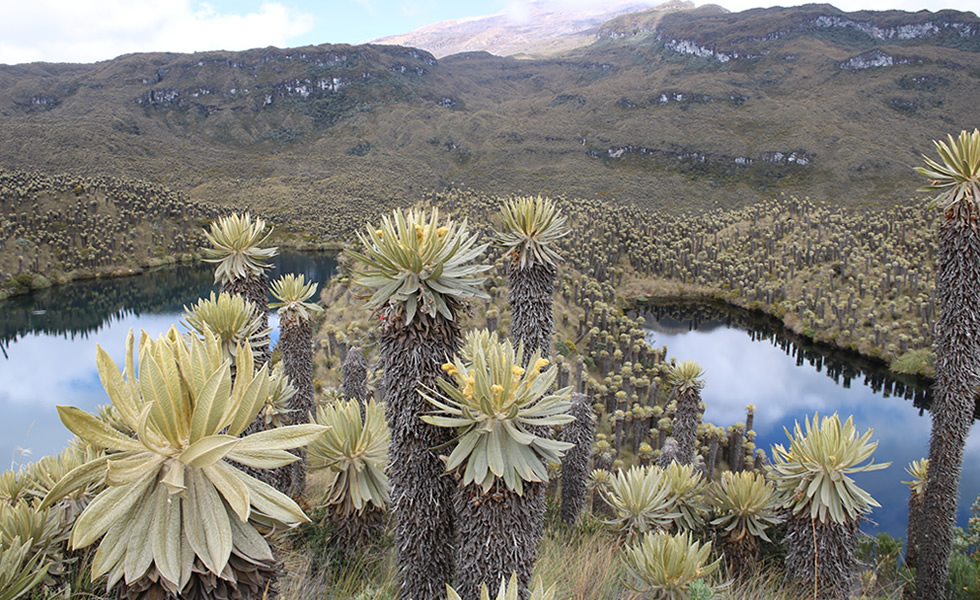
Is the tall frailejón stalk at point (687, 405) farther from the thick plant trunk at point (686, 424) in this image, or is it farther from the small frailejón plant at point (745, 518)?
the small frailejón plant at point (745, 518)

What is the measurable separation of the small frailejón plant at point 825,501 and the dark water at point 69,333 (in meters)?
11.5

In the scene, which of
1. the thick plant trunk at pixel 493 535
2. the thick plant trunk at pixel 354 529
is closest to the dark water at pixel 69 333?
the thick plant trunk at pixel 354 529

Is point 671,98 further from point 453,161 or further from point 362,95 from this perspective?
point 362,95

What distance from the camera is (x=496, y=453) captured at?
324cm

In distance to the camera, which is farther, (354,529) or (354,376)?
(354,376)

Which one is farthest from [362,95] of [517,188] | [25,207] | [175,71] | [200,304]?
[200,304]

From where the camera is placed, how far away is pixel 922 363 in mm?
21969

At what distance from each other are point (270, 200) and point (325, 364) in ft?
173

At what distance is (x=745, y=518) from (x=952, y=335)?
13.9ft

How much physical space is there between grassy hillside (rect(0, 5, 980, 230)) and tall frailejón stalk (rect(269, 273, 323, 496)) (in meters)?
47.6

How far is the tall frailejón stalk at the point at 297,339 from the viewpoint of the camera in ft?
26.9

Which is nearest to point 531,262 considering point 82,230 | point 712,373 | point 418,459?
point 418,459

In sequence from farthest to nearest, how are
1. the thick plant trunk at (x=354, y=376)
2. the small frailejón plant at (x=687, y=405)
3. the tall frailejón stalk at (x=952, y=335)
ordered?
the thick plant trunk at (x=354, y=376) → the small frailejón plant at (x=687, y=405) → the tall frailejón stalk at (x=952, y=335)

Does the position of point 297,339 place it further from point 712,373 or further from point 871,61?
point 871,61
